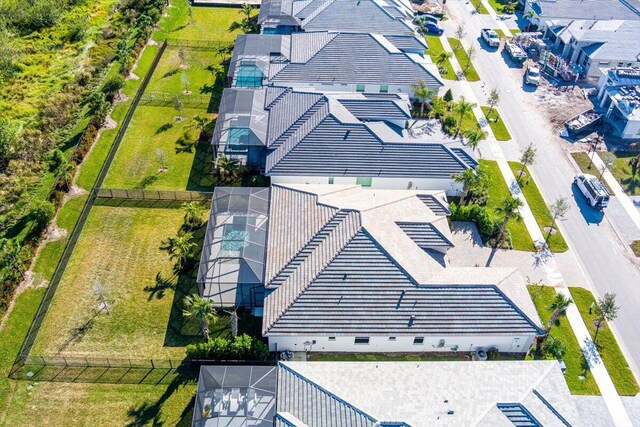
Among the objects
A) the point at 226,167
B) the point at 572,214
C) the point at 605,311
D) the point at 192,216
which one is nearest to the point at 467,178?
the point at 572,214

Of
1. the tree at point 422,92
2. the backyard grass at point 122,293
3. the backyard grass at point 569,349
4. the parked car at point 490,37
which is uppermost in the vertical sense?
the parked car at point 490,37

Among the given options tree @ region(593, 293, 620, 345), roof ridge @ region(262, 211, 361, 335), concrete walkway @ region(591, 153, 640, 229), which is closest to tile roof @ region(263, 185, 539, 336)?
roof ridge @ region(262, 211, 361, 335)

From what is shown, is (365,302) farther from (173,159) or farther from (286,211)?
(173,159)

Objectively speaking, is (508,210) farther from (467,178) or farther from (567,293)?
(567,293)

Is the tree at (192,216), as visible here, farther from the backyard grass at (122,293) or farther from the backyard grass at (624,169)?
the backyard grass at (624,169)

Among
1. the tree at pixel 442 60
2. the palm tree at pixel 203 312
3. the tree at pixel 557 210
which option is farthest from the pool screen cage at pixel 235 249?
the tree at pixel 442 60

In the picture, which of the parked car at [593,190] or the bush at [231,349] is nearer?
the bush at [231,349]

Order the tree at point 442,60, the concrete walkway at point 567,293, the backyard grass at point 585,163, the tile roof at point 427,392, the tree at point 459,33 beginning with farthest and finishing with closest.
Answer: the tree at point 459,33, the tree at point 442,60, the backyard grass at point 585,163, the concrete walkway at point 567,293, the tile roof at point 427,392
